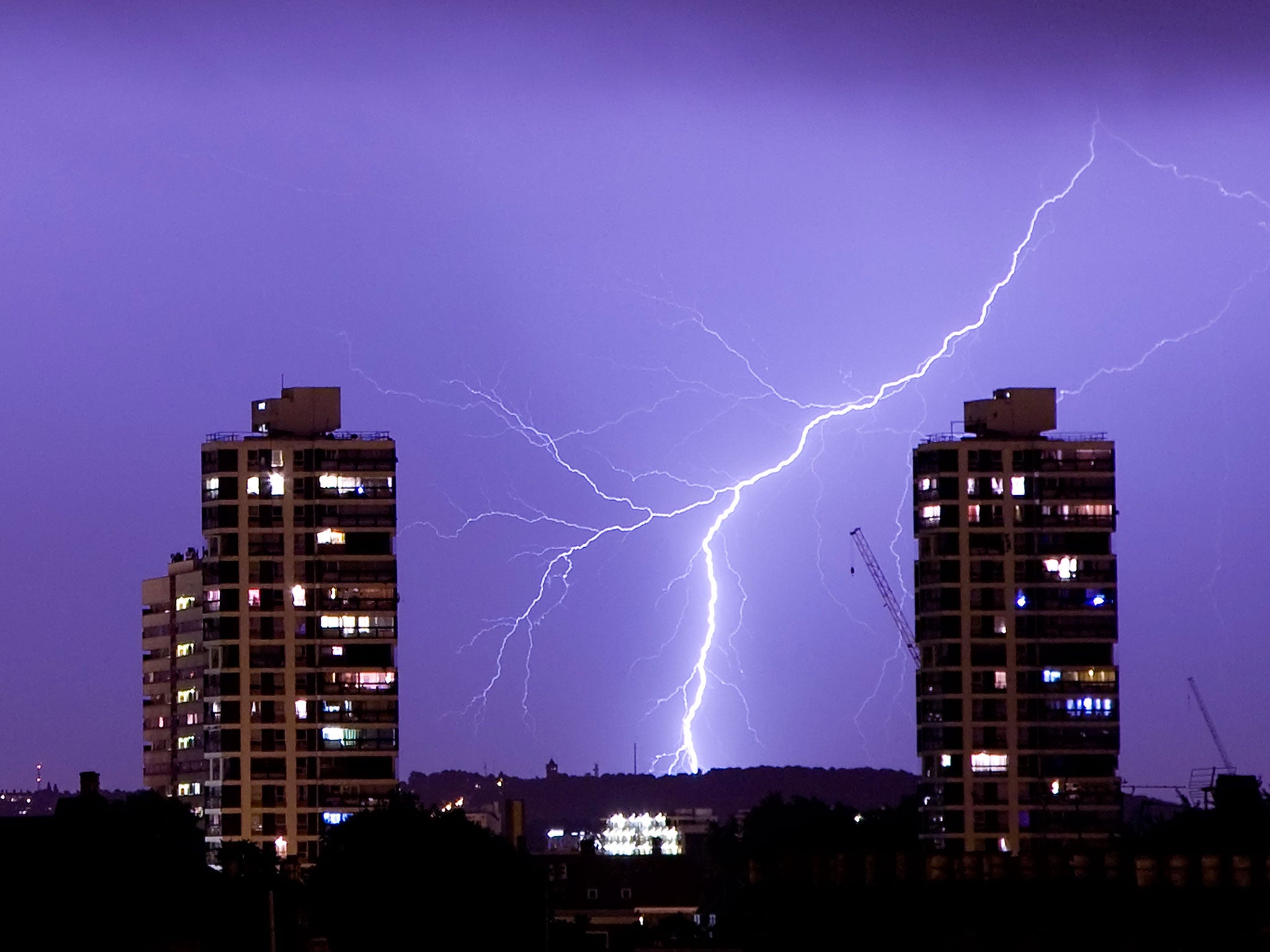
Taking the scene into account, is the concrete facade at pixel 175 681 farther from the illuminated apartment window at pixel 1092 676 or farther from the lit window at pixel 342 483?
the illuminated apartment window at pixel 1092 676

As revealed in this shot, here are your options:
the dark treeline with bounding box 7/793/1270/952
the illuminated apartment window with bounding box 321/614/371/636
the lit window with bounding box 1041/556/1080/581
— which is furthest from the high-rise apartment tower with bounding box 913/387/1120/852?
the dark treeline with bounding box 7/793/1270/952

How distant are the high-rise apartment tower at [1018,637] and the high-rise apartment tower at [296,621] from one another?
33.4 m

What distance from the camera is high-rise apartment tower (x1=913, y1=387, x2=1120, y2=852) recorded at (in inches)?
6235

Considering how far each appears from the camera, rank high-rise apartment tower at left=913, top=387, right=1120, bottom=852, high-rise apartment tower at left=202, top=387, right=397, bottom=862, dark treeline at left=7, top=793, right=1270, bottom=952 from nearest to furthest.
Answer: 1. dark treeline at left=7, top=793, right=1270, bottom=952
2. high-rise apartment tower at left=202, top=387, right=397, bottom=862
3. high-rise apartment tower at left=913, top=387, right=1120, bottom=852

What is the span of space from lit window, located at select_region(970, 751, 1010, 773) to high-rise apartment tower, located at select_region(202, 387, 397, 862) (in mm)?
34780

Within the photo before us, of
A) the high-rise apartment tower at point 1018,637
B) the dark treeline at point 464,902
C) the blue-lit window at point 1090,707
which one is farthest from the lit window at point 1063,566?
the dark treeline at point 464,902

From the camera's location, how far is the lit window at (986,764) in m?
159

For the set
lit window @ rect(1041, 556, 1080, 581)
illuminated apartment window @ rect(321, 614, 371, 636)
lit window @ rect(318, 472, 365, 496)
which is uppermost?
lit window @ rect(318, 472, 365, 496)

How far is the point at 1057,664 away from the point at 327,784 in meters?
43.1

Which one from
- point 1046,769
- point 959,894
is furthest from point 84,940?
point 1046,769

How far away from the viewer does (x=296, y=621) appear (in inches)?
5856

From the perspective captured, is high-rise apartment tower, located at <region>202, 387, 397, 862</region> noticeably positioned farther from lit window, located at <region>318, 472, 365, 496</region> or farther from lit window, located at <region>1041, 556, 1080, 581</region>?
lit window, located at <region>1041, 556, 1080, 581</region>

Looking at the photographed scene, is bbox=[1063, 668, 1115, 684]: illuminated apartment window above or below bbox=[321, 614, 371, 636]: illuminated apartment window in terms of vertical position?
below

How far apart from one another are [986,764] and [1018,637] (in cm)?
756
